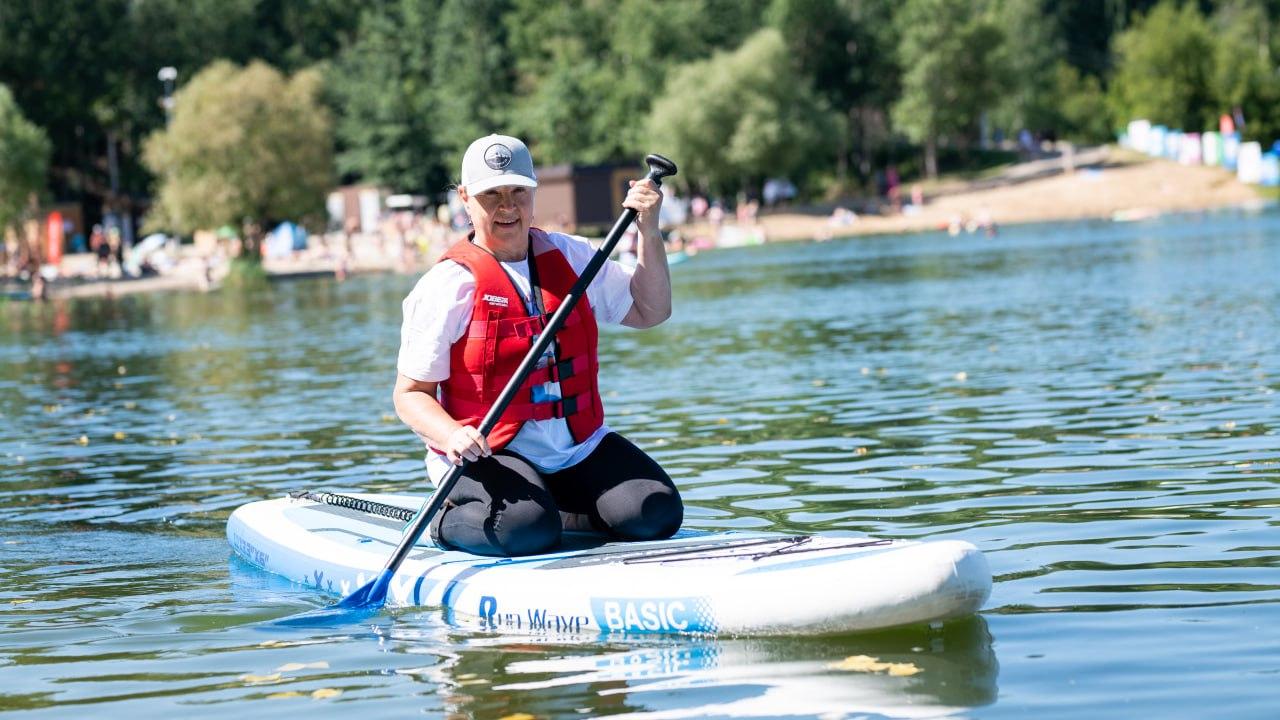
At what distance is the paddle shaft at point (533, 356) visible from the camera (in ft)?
23.3

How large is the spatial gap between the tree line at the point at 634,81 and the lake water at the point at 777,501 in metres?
46.1

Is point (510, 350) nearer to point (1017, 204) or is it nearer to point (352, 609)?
point (352, 609)

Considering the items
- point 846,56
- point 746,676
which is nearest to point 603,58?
point 846,56

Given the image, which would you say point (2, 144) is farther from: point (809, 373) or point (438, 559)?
point (438, 559)

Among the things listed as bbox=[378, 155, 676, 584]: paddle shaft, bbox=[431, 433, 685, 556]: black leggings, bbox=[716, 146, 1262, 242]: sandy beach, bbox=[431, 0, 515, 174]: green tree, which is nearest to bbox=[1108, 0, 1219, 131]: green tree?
bbox=[716, 146, 1262, 242]: sandy beach

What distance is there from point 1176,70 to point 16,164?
54.3m

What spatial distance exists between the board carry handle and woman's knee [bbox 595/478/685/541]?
601 mm

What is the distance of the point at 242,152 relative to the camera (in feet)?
191

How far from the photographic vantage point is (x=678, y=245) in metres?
65.4

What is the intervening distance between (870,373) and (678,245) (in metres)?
48.1

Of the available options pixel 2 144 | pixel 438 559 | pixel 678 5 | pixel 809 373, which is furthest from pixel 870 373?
pixel 678 5

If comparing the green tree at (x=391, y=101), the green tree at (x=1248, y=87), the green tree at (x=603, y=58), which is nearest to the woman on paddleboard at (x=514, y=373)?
the green tree at (x=603, y=58)

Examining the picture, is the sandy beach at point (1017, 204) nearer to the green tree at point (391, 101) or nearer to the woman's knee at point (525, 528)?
the green tree at point (391, 101)

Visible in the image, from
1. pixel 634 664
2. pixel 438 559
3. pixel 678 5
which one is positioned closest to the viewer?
pixel 634 664
